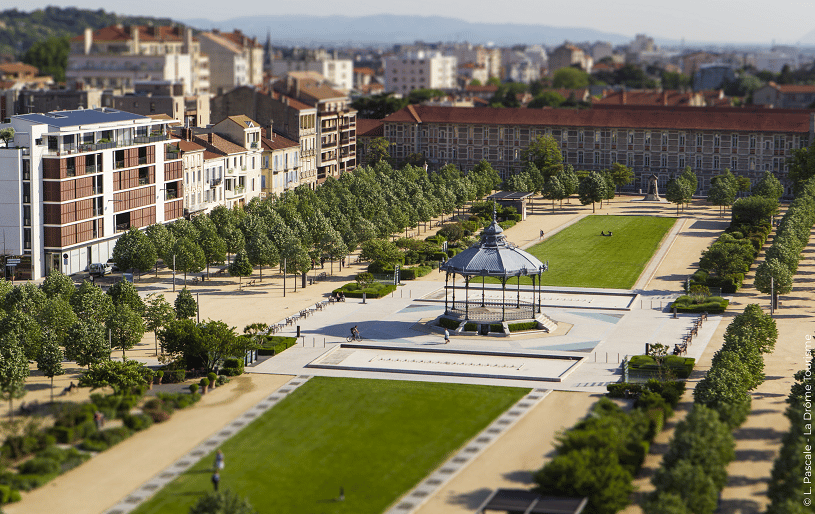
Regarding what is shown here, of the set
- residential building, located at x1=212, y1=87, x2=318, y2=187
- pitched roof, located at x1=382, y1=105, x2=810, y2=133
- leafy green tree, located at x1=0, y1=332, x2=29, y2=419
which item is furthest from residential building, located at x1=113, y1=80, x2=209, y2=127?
leafy green tree, located at x1=0, y1=332, x2=29, y2=419

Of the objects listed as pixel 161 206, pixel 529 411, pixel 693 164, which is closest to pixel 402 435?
pixel 529 411

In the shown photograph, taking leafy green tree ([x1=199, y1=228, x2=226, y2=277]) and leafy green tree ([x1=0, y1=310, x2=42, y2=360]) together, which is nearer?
leafy green tree ([x1=0, y1=310, x2=42, y2=360])

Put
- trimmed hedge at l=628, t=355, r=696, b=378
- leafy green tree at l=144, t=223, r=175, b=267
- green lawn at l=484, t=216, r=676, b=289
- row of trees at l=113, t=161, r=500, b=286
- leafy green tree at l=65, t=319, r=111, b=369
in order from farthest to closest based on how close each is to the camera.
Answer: green lawn at l=484, t=216, r=676, b=289 → leafy green tree at l=144, t=223, r=175, b=267 → row of trees at l=113, t=161, r=500, b=286 → trimmed hedge at l=628, t=355, r=696, b=378 → leafy green tree at l=65, t=319, r=111, b=369

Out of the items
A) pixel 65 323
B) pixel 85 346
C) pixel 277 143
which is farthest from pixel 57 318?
pixel 277 143

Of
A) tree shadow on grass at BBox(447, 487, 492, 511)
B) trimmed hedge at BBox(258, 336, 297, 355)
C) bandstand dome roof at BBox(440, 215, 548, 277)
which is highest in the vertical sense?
bandstand dome roof at BBox(440, 215, 548, 277)

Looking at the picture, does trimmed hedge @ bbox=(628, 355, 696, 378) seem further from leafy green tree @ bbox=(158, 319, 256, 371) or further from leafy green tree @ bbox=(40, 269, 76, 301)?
leafy green tree @ bbox=(40, 269, 76, 301)
